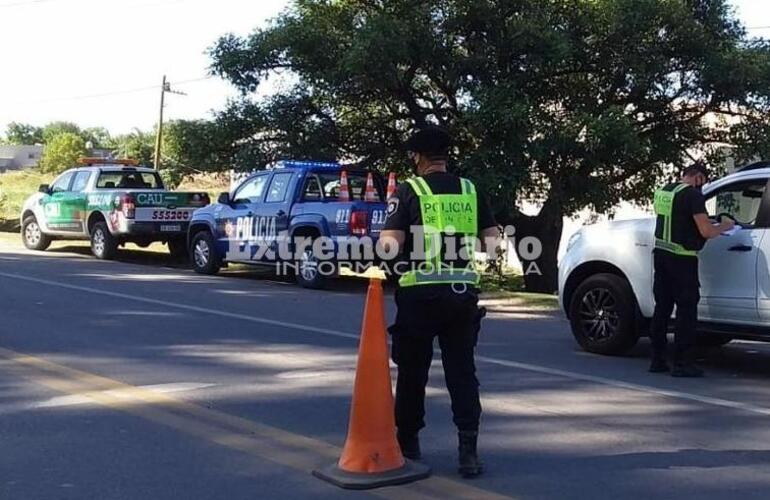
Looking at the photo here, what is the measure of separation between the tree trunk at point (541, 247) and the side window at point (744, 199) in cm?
799

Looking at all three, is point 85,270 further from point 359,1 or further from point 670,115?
point 670,115

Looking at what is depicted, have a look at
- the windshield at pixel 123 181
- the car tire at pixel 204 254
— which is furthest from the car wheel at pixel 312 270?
the windshield at pixel 123 181

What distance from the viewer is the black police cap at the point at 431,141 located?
5105 millimetres

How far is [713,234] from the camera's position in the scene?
305 inches

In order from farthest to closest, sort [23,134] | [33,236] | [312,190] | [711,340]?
[23,134] → [33,236] → [312,190] → [711,340]

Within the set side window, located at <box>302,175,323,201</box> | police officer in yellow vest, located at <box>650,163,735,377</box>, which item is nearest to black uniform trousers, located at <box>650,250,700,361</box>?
police officer in yellow vest, located at <box>650,163,735,377</box>

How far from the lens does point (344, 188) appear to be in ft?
48.7

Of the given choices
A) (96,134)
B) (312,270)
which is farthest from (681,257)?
(96,134)

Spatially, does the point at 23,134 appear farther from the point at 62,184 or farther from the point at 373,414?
the point at 373,414

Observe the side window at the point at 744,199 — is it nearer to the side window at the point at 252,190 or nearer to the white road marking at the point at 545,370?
the white road marking at the point at 545,370

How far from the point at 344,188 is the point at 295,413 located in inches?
337

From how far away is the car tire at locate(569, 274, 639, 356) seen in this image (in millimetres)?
8805

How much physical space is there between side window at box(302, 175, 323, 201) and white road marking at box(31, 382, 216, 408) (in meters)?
7.76

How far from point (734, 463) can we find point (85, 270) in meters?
12.8
